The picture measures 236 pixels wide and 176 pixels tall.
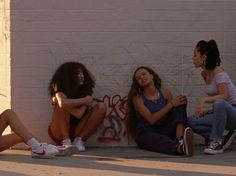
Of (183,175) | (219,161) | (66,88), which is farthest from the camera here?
(66,88)

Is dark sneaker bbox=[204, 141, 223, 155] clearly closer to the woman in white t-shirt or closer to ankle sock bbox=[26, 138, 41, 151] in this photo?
the woman in white t-shirt

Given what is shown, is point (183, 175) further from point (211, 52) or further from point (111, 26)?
point (111, 26)

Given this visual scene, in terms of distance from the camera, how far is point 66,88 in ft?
24.6

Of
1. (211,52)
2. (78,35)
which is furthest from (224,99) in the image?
(78,35)

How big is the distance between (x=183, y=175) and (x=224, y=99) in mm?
1566

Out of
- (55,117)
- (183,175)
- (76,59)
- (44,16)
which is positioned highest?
(44,16)

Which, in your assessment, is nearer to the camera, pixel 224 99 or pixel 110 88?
pixel 224 99

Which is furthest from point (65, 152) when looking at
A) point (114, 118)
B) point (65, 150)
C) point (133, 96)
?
point (133, 96)

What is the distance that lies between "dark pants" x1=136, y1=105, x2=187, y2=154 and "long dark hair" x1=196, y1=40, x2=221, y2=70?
2.03 feet

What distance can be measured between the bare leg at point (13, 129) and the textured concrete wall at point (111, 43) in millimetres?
670

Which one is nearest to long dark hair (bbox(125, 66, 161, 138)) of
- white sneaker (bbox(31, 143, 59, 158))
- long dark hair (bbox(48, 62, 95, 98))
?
long dark hair (bbox(48, 62, 95, 98))

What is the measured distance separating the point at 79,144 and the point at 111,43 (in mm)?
1382

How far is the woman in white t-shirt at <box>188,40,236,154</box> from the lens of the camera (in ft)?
24.1

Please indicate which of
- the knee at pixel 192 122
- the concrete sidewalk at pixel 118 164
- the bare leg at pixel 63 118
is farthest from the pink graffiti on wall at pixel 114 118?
the knee at pixel 192 122
